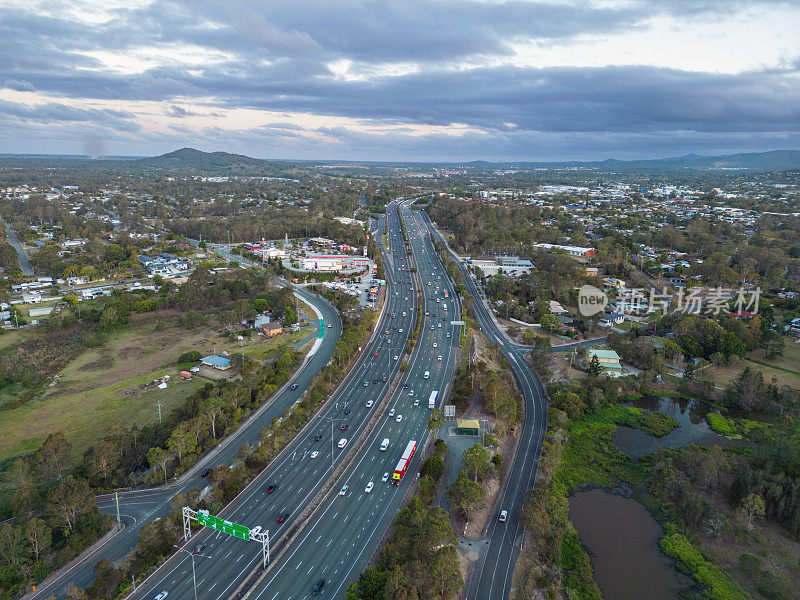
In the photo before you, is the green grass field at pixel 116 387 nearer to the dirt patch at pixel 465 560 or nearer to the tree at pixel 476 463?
the tree at pixel 476 463

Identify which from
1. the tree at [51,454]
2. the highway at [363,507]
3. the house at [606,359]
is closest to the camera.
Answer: the highway at [363,507]

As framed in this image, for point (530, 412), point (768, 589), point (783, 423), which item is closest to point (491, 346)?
point (530, 412)

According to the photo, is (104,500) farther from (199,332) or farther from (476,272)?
(476,272)

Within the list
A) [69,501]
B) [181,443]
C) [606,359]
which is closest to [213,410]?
[181,443]

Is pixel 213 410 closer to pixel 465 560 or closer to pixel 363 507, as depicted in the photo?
pixel 363 507

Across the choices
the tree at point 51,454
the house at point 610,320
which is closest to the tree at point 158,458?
the tree at point 51,454
